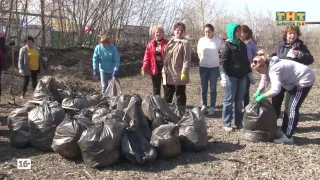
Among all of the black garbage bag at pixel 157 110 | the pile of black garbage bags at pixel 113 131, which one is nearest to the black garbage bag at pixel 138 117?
the pile of black garbage bags at pixel 113 131

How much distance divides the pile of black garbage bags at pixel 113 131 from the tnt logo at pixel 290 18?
1951 cm

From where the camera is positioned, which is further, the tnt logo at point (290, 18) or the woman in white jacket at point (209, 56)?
the tnt logo at point (290, 18)

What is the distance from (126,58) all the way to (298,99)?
10.9 m

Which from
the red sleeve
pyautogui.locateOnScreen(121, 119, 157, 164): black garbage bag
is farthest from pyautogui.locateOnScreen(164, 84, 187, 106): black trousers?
pyautogui.locateOnScreen(121, 119, 157, 164): black garbage bag

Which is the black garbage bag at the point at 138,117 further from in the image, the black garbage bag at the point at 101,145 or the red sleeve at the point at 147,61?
the red sleeve at the point at 147,61

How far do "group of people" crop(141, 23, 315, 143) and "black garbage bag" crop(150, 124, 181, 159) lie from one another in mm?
1157

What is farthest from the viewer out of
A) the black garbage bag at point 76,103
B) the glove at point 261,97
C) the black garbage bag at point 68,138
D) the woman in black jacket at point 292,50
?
the black garbage bag at point 76,103

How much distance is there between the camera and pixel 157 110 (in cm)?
478

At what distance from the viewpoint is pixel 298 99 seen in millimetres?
4496

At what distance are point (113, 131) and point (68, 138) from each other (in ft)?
1.65

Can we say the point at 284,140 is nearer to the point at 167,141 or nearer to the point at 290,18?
the point at 167,141

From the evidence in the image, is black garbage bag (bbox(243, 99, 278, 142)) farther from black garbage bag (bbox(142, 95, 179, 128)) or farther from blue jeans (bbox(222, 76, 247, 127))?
black garbage bag (bbox(142, 95, 179, 128))

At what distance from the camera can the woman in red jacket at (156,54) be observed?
229 inches

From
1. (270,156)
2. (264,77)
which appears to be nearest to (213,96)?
(264,77)
